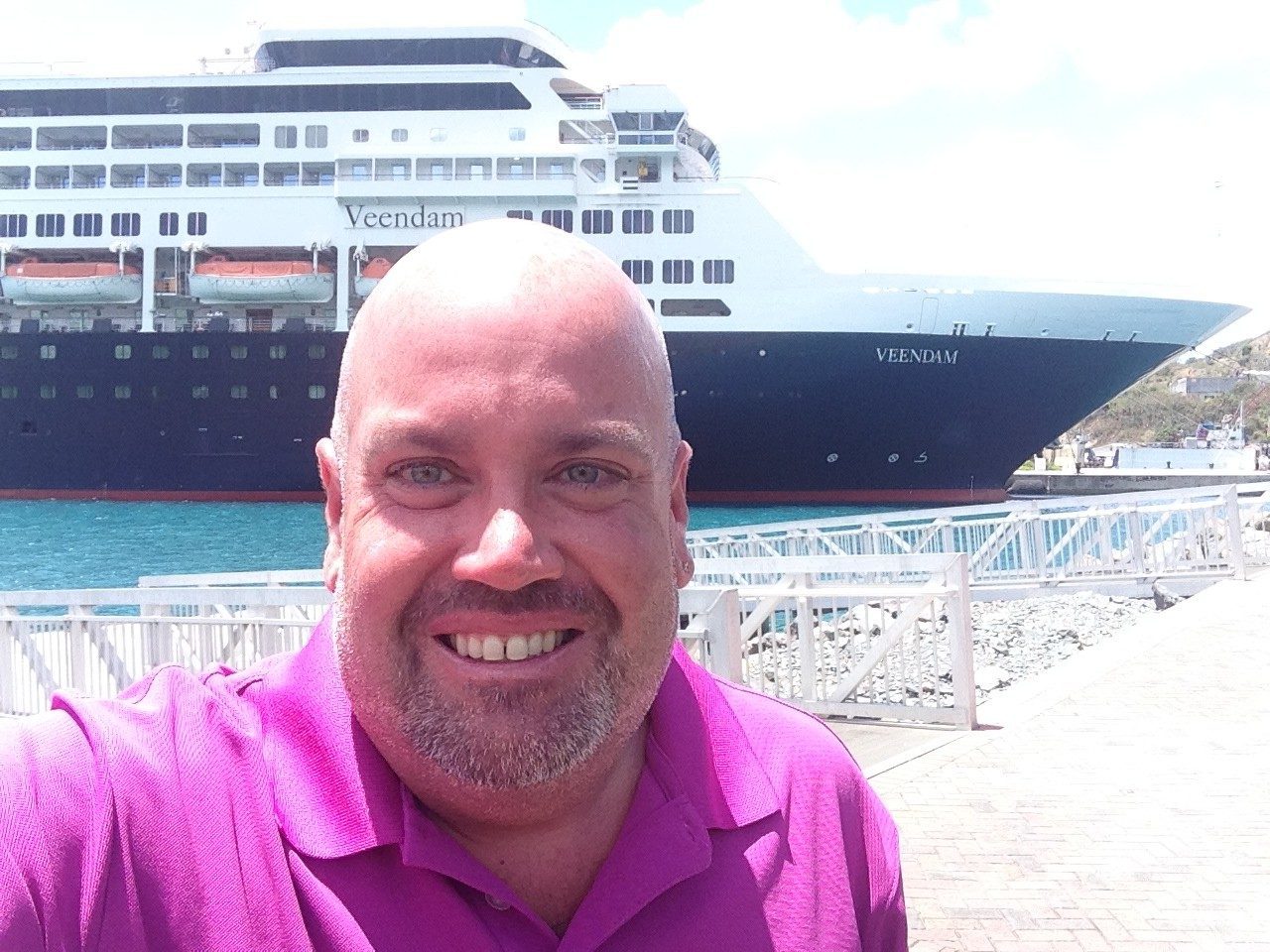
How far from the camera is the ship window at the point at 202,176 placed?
31.5 metres

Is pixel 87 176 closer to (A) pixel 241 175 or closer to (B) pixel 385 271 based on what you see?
(A) pixel 241 175

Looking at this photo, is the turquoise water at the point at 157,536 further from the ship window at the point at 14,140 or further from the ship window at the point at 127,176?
the ship window at the point at 14,140

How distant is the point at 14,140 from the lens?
3269cm

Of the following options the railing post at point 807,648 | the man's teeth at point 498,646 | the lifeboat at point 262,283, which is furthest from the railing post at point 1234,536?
the lifeboat at point 262,283

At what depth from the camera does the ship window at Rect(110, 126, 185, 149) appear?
3186 cm

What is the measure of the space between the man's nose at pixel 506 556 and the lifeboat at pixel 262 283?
29288 millimetres

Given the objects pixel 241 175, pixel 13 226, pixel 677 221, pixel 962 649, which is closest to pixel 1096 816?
pixel 962 649

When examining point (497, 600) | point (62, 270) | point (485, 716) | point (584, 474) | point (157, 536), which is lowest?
point (485, 716)

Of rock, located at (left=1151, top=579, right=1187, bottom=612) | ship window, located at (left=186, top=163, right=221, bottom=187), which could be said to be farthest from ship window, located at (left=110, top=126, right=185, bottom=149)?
rock, located at (left=1151, top=579, right=1187, bottom=612)

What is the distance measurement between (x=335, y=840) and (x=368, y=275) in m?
29.3

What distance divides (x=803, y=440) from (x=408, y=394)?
90.0ft

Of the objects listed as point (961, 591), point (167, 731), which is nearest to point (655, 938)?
point (167, 731)

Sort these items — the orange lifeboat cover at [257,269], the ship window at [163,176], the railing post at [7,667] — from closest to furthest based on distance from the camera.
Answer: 1. the railing post at [7,667]
2. the orange lifeboat cover at [257,269]
3. the ship window at [163,176]

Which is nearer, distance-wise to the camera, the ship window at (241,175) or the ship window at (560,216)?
the ship window at (560,216)
